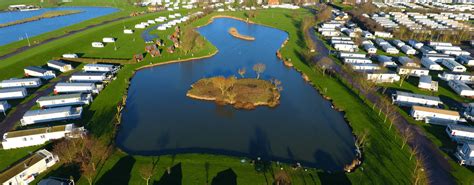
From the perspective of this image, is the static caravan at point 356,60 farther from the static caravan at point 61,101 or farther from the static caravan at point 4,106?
the static caravan at point 4,106

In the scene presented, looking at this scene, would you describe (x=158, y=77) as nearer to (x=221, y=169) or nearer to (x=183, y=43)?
(x=183, y=43)

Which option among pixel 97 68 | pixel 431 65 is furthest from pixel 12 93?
pixel 431 65

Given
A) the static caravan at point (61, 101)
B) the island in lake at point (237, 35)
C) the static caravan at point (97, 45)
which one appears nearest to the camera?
the static caravan at point (61, 101)

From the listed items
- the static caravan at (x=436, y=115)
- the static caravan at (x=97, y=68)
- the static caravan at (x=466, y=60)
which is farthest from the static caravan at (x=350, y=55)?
the static caravan at (x=97, y=68)

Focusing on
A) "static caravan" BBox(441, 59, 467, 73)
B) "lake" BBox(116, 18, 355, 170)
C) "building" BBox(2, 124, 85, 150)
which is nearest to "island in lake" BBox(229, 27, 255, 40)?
"lake" BBox(116, 18, 355, 170)

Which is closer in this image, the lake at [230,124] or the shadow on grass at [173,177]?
the shadow on grass at [173,177]

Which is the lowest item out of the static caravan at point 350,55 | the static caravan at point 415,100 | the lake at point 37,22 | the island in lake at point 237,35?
the static caravan at point 415,100

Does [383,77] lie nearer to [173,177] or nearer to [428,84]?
[428,84]

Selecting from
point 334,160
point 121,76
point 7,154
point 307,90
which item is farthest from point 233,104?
point 7,154
